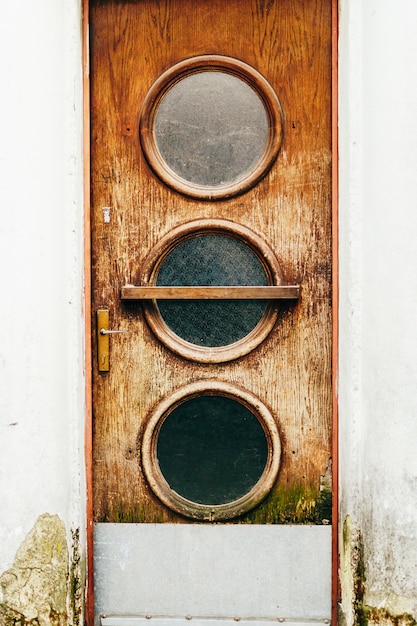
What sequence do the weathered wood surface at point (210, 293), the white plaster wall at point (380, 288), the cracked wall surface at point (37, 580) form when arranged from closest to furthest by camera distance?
the white plaster wall at point (380, 288) → the cracked wall surface at point (37, 580) → the weathered wood surface at point (210, 293)

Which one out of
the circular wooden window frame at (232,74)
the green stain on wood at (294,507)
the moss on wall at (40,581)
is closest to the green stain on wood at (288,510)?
the green stain on wood at (294,507)

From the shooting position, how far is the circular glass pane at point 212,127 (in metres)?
2.29

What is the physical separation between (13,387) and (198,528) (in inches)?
36.1

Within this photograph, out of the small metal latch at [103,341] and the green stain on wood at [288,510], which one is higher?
the small metal latch at [103,341]

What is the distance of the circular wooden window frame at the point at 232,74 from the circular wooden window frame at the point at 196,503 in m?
0.77

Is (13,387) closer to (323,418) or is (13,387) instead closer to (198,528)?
(198,528)

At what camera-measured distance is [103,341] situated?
2309 millimetres

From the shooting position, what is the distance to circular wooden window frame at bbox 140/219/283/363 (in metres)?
2.28

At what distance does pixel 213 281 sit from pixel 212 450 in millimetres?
673

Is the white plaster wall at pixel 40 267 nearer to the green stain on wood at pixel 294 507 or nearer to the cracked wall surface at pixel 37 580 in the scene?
the cracked wall surface at pixel 37 580

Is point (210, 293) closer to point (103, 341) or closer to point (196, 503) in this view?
point (103, 341)

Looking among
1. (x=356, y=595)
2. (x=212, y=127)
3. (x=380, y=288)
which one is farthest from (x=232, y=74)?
(x=356, y=595)

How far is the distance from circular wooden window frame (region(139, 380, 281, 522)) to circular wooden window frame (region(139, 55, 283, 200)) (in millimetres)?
771

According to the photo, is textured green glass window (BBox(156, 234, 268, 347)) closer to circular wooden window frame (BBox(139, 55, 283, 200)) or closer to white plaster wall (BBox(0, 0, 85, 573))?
circular wooden window frame (BBox(139, 55, 283, 200))
